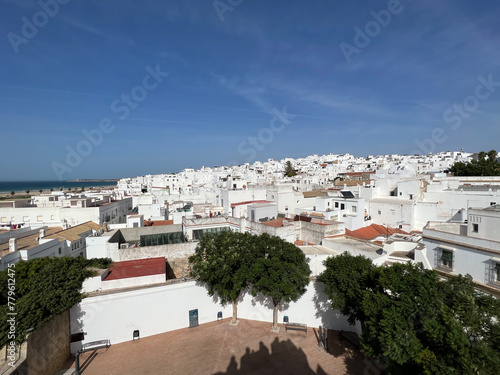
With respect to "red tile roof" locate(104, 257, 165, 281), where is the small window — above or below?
below

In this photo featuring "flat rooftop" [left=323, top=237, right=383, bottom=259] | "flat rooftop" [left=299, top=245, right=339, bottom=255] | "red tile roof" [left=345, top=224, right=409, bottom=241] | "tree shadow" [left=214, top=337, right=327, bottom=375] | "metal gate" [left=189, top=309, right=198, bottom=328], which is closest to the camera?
"tree shadow" [left=214, top=337, right=327, bottom=375]

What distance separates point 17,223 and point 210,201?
2400 cm

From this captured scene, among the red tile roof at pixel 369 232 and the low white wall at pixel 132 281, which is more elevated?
the red tile roof at pixel 369 232

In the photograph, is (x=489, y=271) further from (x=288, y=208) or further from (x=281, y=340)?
(x=288, y=208)

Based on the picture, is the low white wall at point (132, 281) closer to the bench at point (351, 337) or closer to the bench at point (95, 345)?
the bench at point (95, 345)

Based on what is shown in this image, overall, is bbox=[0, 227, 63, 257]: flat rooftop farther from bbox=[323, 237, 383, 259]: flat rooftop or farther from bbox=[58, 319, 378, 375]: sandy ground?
bbox=[323, 237, 383, 259]: flat rooftop

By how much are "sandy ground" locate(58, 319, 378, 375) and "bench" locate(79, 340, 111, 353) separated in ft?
0.68

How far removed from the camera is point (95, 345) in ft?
45.0

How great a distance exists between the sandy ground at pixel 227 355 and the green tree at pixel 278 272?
1.71m

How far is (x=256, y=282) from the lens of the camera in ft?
45.8

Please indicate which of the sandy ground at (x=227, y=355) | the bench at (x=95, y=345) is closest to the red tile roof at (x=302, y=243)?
the sandy ground at (x=227, y=355)

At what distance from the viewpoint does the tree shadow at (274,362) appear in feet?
40.1

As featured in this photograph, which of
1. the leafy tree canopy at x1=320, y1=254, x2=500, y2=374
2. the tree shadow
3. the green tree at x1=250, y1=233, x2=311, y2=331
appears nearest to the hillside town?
the green tree at x1=250, y1=233, x2=311, y2=331

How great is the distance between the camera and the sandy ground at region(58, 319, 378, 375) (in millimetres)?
12289
